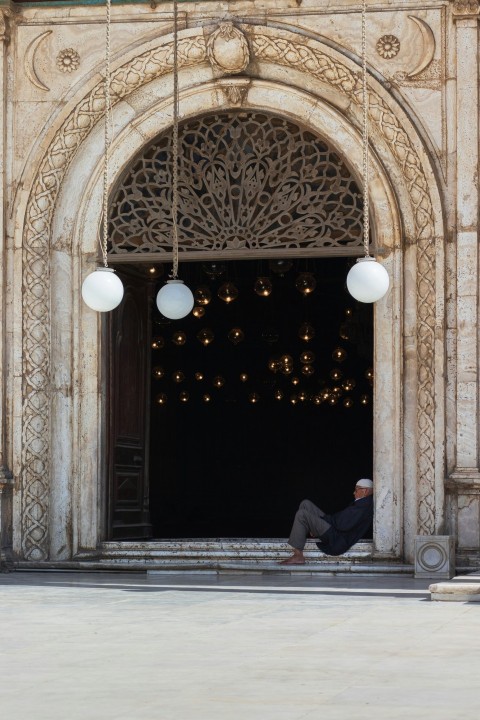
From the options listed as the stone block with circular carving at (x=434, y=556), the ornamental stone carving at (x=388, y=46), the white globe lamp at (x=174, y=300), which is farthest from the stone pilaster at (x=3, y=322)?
the stone block with circular carving at (x=434, y=556)

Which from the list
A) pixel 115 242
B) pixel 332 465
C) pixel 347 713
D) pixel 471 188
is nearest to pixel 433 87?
pixel 471 188

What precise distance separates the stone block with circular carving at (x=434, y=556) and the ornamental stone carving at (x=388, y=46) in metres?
Result: 3.70

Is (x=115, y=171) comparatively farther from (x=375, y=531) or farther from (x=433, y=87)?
(x=375, y=531)

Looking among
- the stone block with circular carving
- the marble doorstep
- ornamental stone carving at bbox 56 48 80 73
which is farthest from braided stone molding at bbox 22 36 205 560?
the marble doorstep

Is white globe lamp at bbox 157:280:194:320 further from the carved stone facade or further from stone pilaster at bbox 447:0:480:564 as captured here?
stone pilaster at bbox 447:0:480:564

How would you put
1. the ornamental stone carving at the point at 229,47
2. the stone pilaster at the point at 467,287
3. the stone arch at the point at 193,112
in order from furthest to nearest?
the ornamental stone carving at the point at 229,47, the stone arch at the point at 193,112, the stone pilaster at the point at 467,287

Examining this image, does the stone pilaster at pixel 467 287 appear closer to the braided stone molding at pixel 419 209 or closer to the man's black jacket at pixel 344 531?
the braided stone molding at pixel 419 209

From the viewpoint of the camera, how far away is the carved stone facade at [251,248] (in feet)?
39.7

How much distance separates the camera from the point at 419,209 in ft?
40.3

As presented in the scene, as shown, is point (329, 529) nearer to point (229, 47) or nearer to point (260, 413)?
point (229, 47)

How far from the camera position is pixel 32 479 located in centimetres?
1270

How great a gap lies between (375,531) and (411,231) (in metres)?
2.30

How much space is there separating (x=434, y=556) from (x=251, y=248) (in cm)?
294

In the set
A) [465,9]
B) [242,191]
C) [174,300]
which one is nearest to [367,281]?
[174,300]
